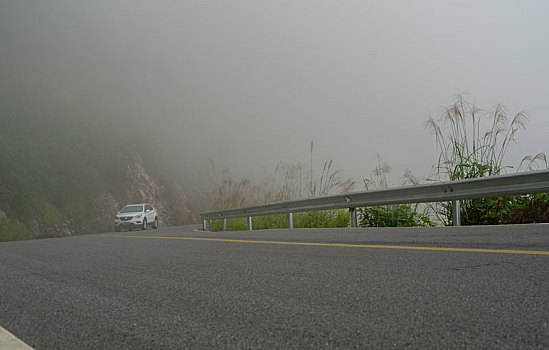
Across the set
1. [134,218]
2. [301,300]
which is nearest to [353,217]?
[301,300]

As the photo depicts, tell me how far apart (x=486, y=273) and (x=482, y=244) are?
214cm

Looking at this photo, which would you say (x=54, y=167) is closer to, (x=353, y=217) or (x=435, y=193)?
(x=353, y=217)

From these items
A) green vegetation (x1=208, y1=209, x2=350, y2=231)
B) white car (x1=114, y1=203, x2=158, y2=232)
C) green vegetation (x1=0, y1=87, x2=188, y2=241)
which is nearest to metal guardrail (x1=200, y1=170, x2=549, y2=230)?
green vegetation (x1=208, y1=209, x2=350, y2=231)

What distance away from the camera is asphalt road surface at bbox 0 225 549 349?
2663 millimetres

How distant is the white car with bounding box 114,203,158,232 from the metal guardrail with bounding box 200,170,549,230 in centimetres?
1670

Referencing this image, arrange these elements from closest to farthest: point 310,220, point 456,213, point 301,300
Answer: point 301,300 → point 456,213 → point 310,220

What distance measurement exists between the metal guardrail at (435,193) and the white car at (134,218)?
16.7 m

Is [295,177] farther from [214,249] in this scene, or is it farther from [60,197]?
[60,197]

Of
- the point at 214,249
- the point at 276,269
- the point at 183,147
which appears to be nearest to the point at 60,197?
the point at 183,147

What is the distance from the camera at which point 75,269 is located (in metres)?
6.35

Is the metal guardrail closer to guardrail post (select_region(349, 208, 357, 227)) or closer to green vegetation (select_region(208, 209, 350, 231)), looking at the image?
guardrail post (select_region(349, 208, 357, 227))

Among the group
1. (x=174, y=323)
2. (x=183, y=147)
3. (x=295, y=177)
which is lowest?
(x=174, y=323)

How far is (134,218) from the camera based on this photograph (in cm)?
3005

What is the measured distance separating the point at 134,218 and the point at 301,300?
2778cm
